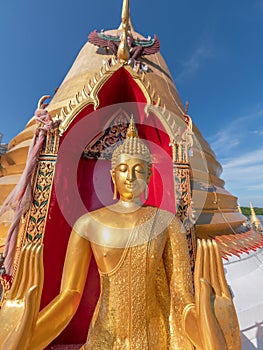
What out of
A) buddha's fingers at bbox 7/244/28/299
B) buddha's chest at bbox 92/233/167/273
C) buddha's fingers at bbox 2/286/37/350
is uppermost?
buddha's chest at bbox 92/233/167/273

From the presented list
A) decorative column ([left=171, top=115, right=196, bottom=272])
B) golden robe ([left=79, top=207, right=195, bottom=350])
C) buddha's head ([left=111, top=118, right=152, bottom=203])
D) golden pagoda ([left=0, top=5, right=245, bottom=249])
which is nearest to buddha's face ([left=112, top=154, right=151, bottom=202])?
buddha's head ([left=111, top=118, right=152, bottom=203])

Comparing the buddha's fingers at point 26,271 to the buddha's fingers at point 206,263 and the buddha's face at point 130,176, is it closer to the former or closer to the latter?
the buddha's face at point 130,176

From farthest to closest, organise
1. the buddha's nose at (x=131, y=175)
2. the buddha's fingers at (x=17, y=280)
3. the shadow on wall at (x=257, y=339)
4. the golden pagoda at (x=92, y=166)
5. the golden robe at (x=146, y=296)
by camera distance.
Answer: the shadow on wall at (x=257, y=339)
the golden pagoda at (x=92, y=166)
the buddha's nose at (x=131, y=175)
the golden robe at (x=146, y=296)
the buddha's fingers at (x=17, y=280)

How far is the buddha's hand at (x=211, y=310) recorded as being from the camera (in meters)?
0.68

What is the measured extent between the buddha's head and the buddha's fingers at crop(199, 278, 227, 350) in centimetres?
49

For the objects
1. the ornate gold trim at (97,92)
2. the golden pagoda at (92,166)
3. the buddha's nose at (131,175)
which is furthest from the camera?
the ornate gold trim at (97,92)

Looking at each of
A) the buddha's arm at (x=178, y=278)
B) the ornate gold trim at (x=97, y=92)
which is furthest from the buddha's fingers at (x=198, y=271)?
the ornate gold trim at (x=97, y=92)

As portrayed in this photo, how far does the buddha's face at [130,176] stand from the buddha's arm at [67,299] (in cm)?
32

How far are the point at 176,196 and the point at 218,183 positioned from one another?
261 cm

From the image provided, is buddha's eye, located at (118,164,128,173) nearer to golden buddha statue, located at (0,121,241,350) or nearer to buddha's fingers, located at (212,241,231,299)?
golden buddha statue, located at (0,121,241,350)

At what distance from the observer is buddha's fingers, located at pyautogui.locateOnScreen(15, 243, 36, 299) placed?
73 cm

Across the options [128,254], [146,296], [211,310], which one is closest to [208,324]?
[211,310]

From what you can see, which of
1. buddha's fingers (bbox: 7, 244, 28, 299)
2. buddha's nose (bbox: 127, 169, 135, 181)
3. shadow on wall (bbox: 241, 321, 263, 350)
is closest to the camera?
buddha's fingers (bbox: 7, 244, 28, 299)

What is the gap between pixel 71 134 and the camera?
1352mm
